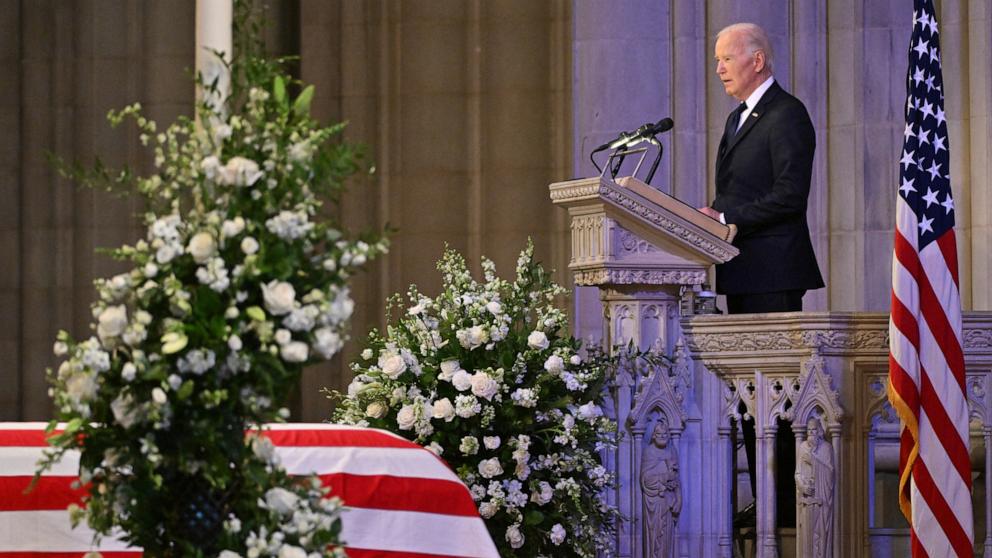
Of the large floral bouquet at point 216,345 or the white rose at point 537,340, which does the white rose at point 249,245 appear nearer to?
the large floral bouquet at point 216,345

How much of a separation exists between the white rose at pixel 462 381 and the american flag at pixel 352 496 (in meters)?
1.25

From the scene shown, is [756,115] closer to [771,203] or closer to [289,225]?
[771,203]

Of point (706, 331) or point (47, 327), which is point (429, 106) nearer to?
point (47, 327)

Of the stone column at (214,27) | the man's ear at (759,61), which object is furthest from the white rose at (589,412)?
the stone column at (214,27)

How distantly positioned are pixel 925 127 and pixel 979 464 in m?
1.56

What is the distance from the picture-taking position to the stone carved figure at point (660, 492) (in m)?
5.96

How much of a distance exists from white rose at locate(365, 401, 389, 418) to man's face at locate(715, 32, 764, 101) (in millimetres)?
A: 1859

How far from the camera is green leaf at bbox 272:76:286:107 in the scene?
333cm

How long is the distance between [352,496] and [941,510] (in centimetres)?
227

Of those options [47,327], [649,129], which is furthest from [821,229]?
[47,327]

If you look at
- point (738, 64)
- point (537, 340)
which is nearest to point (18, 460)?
point (537, 340)

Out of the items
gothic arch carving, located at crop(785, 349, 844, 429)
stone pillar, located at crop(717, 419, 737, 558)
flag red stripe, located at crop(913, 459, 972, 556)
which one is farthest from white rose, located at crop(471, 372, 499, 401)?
flag red stripe, located at crop(913, 459, 972, 556)

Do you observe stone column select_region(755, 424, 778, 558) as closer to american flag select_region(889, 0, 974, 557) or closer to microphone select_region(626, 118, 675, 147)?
american flag select_region(889, 0, 974, 557)

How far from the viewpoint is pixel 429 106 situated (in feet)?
32.9
